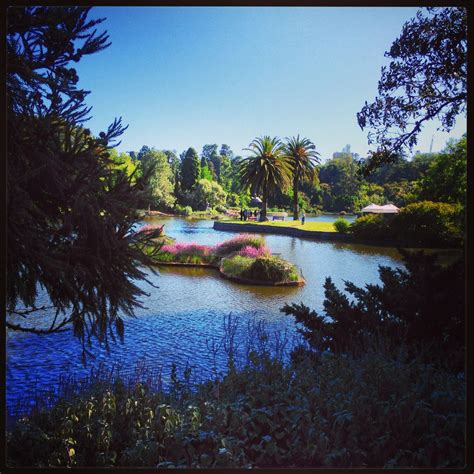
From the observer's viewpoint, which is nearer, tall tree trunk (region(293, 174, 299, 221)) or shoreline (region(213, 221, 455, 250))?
shoreline (region(213, 221, 455, 250))

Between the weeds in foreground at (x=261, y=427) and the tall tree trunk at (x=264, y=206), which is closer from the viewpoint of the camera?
the weeds in foreground at (x=261, y=427)

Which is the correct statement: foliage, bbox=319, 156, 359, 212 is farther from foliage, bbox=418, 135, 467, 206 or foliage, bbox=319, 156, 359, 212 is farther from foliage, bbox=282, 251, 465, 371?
foliage, bbox=282, 251, 465, 371

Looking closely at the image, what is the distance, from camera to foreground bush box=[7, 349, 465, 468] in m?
2.56

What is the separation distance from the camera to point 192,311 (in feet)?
12.2

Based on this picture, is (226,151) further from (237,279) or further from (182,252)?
(237,279)

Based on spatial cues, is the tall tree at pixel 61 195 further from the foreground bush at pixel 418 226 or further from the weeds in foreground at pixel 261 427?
the foreground bush at pixel 418 226

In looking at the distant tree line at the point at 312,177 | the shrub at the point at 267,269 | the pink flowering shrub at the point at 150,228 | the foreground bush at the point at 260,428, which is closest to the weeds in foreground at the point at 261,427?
the foreground bush at the point at 260,428

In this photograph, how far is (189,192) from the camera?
4035 mm

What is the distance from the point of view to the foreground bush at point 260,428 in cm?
256

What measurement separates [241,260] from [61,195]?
2428 millimetres

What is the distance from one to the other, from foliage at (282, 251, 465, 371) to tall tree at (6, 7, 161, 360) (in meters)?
1.41

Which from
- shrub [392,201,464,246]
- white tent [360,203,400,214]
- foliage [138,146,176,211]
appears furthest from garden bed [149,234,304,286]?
shrub [392,201,464,246]

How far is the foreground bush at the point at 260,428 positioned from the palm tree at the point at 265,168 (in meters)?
1.68

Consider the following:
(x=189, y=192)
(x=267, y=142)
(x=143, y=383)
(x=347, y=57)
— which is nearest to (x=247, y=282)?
(x=189, y=192)
